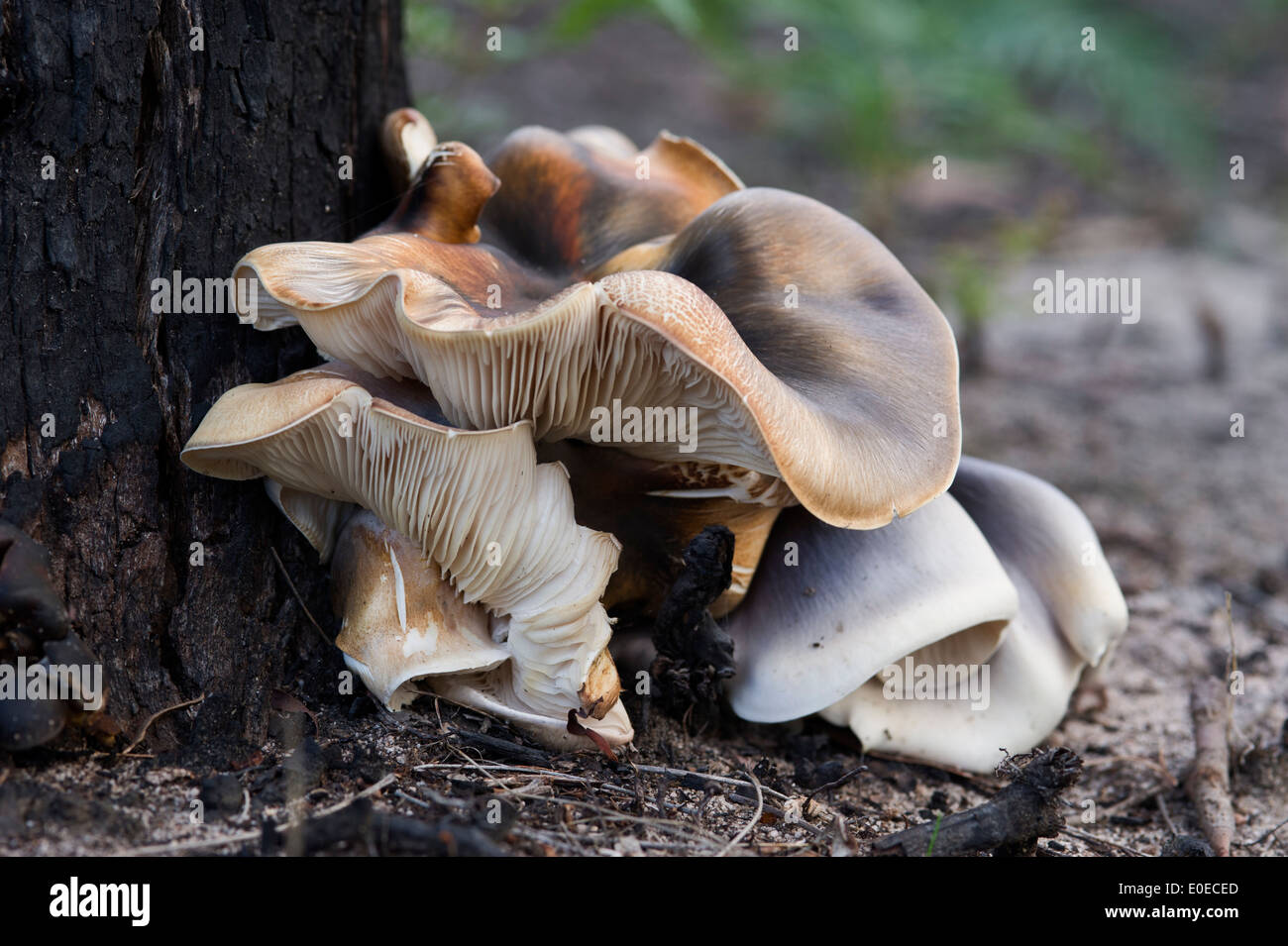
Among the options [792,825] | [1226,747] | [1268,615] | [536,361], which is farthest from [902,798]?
[1268,615]

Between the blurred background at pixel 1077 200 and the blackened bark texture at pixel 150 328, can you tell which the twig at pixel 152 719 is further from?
the blurred background at pixel 1077 200

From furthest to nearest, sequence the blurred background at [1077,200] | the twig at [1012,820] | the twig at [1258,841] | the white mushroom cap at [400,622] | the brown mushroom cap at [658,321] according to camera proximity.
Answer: the blurred background at [1077,200] < the twig at [1258,841] < the white mushroom cap at [400,622] < the twig at [1012,820] < the brown mushroom cap at [658,321]

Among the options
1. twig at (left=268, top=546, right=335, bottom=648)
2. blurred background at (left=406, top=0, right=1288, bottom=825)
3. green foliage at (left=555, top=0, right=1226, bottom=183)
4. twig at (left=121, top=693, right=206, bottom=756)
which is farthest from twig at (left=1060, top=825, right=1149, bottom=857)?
green foliage at (left=555, top=0, right=1226, bottom=183)

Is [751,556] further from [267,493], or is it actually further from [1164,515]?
[1164,515]

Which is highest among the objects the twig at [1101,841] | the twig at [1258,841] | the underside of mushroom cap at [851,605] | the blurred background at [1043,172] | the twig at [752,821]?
the blurred background at [1043,172]

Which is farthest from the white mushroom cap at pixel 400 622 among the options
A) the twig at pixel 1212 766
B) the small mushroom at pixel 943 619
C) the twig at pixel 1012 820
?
the twig at pixel 1212 766

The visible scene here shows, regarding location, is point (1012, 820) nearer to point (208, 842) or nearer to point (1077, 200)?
point (208, 842)

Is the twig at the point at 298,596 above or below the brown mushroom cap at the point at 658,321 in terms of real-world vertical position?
below

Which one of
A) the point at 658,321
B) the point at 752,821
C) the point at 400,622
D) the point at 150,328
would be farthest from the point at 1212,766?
the point at 150,328
